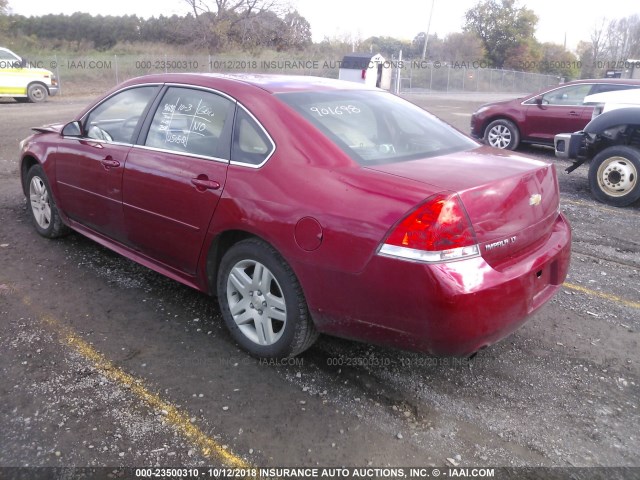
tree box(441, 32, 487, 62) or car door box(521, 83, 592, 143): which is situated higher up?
tree box(441, 32, 487, 62)

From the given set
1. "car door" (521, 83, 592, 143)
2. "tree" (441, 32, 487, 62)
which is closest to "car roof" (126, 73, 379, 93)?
"car door" (521, 83, 592, 143)

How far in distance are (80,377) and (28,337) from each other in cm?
66

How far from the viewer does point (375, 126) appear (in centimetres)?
338

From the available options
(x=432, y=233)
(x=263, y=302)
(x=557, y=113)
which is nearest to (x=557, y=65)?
(x=557, y=113)

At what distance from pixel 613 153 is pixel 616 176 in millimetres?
291

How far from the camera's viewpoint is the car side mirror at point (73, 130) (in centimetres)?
439

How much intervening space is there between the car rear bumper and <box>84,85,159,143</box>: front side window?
2044 millimetres

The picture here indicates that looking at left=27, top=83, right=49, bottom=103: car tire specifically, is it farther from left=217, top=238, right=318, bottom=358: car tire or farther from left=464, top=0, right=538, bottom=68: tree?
left=464, top=0, right=538, bottom=68: tree

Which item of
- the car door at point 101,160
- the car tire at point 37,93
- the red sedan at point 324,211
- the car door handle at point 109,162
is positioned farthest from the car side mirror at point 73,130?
the car tire at point 37,93

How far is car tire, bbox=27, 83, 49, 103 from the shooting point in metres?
19.3

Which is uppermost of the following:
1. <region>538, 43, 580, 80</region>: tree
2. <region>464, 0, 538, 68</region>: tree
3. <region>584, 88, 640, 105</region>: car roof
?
<region>464, 0, 538, 68</region>: tree

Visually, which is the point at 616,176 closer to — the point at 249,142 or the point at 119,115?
the point at 249,142

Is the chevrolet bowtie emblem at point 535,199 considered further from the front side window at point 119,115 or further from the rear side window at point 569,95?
the rear side window at point 569,95

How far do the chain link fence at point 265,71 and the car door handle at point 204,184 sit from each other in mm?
22679
